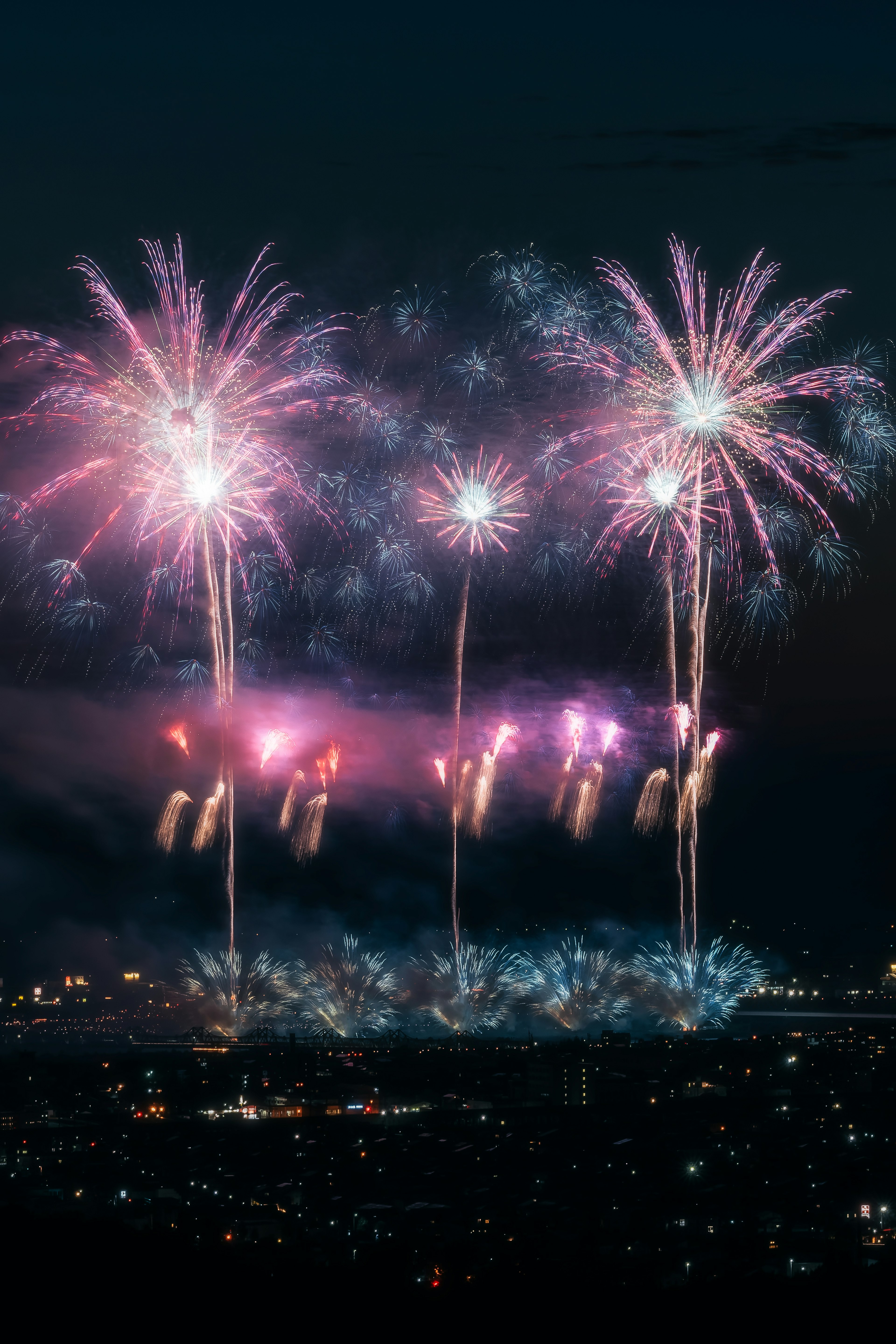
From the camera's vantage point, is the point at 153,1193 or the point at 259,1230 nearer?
the point at 259,1230

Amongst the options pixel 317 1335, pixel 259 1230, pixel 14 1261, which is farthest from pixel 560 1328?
pixel 259 1230

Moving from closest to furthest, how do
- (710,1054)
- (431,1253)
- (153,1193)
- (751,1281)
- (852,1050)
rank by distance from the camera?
(751,1281) → (431,1253) → (153,1193) → (852,1050) → (710,1054)

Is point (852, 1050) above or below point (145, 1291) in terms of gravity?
above

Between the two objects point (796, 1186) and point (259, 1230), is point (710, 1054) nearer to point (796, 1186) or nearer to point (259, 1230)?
point (796, 1186)

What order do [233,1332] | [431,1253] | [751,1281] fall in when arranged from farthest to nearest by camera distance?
1. [431,1253]
2. [751,1281]
3. [233,1332]

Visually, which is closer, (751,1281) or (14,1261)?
(14,1261)

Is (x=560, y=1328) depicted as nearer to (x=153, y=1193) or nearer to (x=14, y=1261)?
(x=14, y=1261)

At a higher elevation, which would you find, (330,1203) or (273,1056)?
(273,1056)

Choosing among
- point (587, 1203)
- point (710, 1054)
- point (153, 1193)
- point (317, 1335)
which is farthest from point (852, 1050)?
point (317, 1335)

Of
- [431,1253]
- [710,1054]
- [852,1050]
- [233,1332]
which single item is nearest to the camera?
[233,1332]
